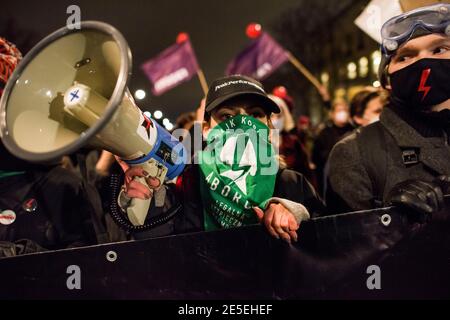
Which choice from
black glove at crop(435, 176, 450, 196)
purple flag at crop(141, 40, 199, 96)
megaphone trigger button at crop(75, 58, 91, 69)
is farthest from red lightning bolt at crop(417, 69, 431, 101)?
purple flag at crop(141, 40, 199, 96)

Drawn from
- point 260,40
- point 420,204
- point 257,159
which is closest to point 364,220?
point 420,204

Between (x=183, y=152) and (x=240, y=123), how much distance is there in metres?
0.25

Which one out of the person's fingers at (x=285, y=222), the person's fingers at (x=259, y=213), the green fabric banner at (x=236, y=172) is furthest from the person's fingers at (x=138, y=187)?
the person's fingers at (x=285, y=222)

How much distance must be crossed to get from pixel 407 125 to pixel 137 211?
114 centimetres

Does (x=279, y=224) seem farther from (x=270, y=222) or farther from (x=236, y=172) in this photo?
(x=236, y=172)

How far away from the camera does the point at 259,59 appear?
29.9ft

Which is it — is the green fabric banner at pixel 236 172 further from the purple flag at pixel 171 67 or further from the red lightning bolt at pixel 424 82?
the purple flag at pixel 171 67

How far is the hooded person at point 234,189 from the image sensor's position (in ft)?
5.07

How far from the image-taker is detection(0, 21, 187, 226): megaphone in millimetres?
1488

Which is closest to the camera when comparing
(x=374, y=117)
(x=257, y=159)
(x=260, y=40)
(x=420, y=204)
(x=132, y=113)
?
(x=420, y=204)

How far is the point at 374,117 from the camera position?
13.4 feet

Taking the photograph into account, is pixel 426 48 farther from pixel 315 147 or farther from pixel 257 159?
pixel 315 147

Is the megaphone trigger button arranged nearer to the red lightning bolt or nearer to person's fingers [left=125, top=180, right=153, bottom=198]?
person's fingers [left=125, top=180, right=153, bottom=198]

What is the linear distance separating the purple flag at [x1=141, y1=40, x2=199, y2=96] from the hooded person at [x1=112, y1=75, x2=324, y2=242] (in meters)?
5.66
